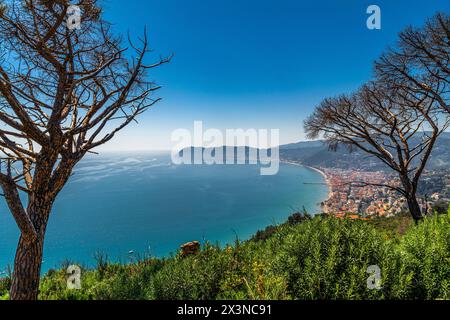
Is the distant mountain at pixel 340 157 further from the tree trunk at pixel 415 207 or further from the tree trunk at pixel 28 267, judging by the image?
the tree trunk at pixel 28 267

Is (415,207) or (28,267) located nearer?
(28,267)

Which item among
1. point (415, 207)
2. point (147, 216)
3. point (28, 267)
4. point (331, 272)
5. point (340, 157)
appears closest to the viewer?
point (331, 272)

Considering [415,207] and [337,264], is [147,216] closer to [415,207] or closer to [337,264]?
[415,207]

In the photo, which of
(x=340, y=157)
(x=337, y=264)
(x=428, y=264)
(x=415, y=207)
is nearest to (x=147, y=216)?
(x=415, y=207)

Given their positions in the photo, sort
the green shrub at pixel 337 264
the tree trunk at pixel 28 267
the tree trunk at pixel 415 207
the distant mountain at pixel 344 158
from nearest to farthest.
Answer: the green shrub at pixel 337 264
the tree trunk at pixel 28 267
the tree trunk at pixel 415 207
the distant mountain at pixel 344 158

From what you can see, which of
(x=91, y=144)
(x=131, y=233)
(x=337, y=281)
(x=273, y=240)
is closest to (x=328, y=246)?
(x=337, y=281)

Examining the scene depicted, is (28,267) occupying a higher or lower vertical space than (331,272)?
lower

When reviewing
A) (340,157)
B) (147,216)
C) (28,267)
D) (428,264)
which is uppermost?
(340,157)

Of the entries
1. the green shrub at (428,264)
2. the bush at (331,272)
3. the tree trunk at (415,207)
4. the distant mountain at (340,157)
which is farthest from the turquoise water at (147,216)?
the distant mountain at (340,157)

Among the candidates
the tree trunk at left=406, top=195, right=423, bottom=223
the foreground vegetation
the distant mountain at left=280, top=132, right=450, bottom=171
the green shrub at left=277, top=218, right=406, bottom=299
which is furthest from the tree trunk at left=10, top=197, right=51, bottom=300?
the distant mountain at left=280, top=132, right=450, bottom=171

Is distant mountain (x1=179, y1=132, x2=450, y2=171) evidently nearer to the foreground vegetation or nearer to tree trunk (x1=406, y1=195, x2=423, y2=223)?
tree trunk (x1=406, y1=195, x2=423, y2=223)

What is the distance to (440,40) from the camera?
4.83 meters
